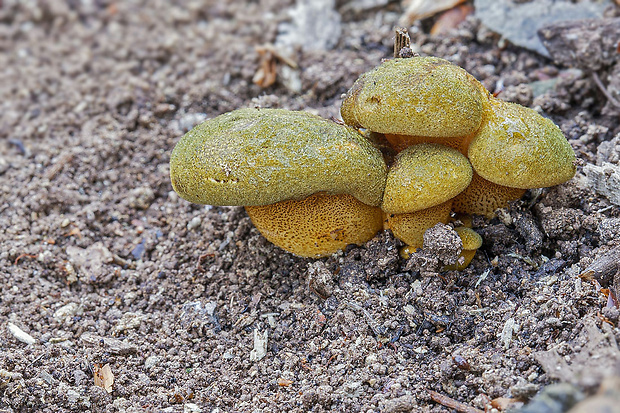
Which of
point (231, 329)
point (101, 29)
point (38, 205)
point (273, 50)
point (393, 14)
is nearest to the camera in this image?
point (231, 329)

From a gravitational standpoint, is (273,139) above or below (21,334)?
above

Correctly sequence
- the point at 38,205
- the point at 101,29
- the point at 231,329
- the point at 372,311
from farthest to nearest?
the point at 101,29
the point at 38,205
the point at 231,329
the point at 372,311

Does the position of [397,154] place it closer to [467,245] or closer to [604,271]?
[467,245]

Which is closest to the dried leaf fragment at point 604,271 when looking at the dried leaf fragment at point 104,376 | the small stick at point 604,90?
the small stick at point 604,90

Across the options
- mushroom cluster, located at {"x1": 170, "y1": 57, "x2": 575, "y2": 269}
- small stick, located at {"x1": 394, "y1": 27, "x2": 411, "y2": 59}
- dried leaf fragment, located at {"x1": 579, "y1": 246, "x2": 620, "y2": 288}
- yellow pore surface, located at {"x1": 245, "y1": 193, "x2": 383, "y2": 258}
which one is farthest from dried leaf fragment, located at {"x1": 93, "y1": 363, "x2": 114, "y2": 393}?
dried leaf fragment, located at {"x1": 579, "y1": 246, "x2": 620, "y2": 288}

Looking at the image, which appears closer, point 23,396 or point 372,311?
point 23,396

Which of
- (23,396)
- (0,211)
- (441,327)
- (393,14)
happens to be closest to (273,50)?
(393,14)

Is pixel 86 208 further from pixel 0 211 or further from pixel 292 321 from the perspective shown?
pixel 292 321
